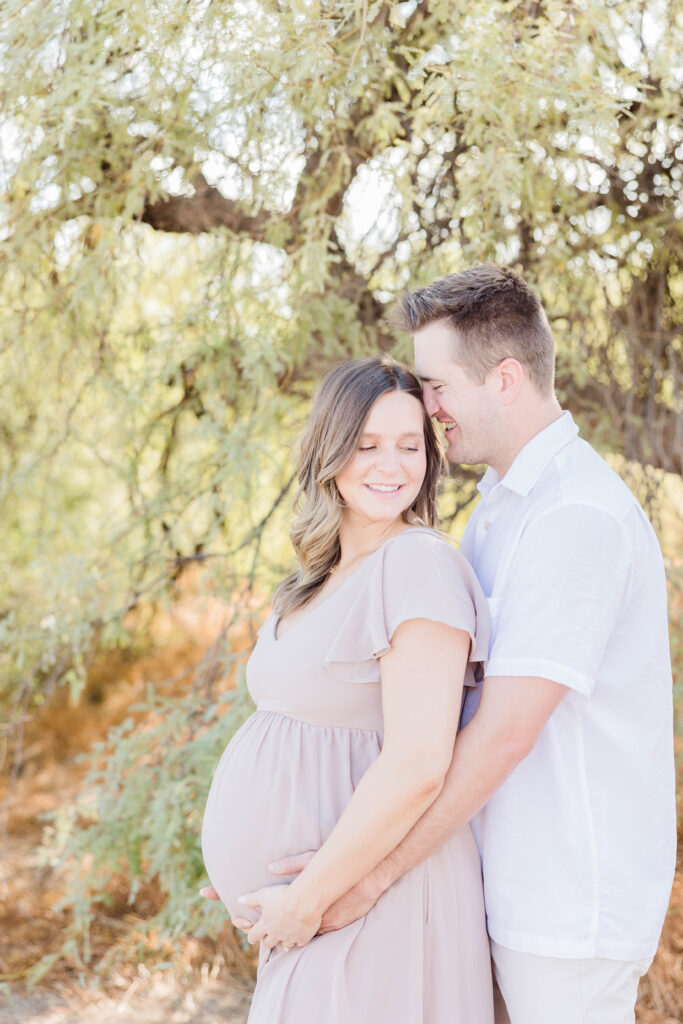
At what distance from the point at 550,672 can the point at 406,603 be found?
248 millimetres

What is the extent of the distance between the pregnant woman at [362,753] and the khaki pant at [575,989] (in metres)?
0.11

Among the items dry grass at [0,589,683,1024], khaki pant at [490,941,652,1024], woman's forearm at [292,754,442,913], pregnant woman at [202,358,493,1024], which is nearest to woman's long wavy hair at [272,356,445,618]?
pregnant woman at [202,358,493,1024]

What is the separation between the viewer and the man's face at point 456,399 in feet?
6.26

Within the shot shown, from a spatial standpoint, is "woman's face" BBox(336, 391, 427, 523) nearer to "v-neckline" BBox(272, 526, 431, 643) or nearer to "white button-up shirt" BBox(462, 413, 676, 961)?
"v-neckline" BBox(272, 526, 431, 643)

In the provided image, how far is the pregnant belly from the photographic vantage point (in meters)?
1.72

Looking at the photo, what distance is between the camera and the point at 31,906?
4.66 metres

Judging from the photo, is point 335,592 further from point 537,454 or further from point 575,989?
point 575,989

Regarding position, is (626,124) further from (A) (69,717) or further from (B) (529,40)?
(A) (69,717)

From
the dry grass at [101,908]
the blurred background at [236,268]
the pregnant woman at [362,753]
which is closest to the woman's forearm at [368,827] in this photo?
the pregnant woman at [362,753]

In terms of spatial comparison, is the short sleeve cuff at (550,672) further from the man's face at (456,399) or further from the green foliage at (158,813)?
the green foliage at (158,813)

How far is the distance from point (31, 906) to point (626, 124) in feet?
13.4

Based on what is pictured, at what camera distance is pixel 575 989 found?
1.60 metres

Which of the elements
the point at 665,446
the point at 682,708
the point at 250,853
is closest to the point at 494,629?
the point at 250,853

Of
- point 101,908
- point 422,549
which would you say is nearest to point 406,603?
point 422,549
